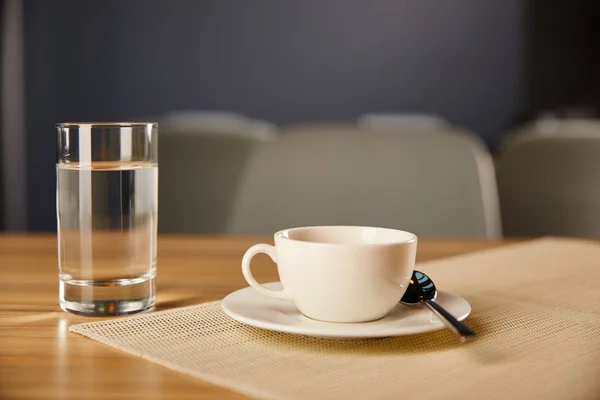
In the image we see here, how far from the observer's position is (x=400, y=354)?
1.54 ft

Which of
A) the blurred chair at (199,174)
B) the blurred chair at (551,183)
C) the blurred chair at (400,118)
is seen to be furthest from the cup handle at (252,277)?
the blurred chair at (400,118)

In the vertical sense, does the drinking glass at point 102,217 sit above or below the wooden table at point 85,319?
above

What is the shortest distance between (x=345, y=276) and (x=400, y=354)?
0.22 ft

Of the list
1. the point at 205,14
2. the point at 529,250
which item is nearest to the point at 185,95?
the point at 205,14

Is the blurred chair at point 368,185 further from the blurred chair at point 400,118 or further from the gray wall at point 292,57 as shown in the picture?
the gray wall at point 292,57

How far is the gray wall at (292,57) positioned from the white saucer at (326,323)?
395cm

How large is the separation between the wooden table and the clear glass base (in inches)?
0.4

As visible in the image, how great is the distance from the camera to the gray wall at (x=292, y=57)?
4.46 metres

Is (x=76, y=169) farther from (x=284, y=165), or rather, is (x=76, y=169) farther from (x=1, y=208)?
(x=1, y=208)

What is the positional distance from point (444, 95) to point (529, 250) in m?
3.65

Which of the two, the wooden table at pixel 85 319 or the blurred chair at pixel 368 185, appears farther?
the blurred chair at pixel 368 185

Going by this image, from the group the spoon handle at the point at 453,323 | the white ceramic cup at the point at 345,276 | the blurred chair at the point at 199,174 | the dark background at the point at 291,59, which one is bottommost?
the blurred chair at the point at 199,174

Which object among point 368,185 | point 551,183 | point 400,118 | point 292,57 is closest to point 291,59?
point 292,57

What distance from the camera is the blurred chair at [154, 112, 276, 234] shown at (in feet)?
5.73
